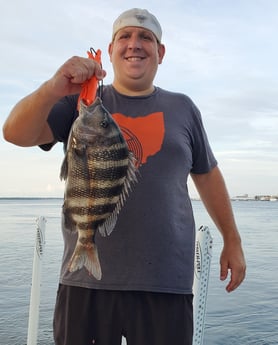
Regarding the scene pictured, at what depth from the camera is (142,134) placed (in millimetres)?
2830

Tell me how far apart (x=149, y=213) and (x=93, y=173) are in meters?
0.64

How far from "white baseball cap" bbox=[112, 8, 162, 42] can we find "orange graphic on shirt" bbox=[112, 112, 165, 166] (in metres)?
0.56

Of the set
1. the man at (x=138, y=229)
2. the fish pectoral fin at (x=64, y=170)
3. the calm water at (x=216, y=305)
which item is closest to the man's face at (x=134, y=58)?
the man at (x=138, y=229)

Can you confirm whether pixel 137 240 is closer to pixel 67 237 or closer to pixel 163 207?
pixel 163 207

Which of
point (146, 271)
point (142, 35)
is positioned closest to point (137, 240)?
point (146, 271)

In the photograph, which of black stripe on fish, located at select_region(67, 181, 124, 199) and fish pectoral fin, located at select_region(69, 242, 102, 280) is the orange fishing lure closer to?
black stripe on fish, located at select_region(67, 181, 124, 199)

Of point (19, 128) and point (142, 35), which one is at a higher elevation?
point (142, 35)

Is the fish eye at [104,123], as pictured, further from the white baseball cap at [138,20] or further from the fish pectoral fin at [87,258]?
the white baseball cap at [138,20]

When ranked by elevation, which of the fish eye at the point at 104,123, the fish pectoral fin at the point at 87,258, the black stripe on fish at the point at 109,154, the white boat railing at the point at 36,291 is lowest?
the white boat railing at the point at 36,291

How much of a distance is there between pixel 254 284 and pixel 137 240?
29.6ft

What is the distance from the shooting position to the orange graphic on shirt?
9.18ft

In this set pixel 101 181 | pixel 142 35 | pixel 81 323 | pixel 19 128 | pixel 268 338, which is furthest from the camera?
pixel 268 338

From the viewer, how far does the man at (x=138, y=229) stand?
265cm

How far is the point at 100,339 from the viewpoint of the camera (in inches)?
105
